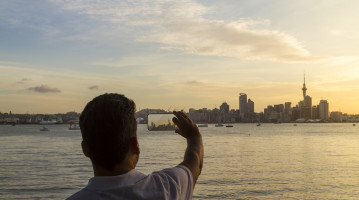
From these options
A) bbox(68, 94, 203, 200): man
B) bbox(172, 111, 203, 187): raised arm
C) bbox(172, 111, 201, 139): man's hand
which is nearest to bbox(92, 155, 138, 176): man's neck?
bbox(68, 94, 203, 200): man

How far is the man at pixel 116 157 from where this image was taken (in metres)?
2.00

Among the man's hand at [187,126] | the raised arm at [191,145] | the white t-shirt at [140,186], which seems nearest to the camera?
the white t-shirt at [140,186]

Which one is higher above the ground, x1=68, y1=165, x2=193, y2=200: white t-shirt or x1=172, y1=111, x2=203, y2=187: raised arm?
x1=172, y1=111, x2=203, y2=187: raised arm

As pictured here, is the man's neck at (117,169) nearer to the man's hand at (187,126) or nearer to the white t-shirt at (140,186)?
the white t-shirt at (140,186)

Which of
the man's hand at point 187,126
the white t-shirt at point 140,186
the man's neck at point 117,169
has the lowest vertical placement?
the white t-shirt at point 140,186

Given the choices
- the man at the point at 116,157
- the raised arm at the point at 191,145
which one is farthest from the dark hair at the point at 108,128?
the raised arm at the point at 191,145

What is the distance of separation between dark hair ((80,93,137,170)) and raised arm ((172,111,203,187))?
397 mm

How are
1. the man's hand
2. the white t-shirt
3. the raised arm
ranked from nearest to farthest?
the white t-shirt, the raised arm, the man's hand

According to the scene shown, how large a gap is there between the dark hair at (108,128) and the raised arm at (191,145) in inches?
15.6

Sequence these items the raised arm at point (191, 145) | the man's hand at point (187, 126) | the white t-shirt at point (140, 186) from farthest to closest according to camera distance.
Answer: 1. the man's hand at point (187, 126)
2. the raised arm at point (191, 145)
3. the white t-shirt at point (140, 186)

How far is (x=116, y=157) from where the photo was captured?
2.06m

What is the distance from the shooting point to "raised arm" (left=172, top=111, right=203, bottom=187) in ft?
7.50

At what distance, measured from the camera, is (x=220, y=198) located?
22422mm

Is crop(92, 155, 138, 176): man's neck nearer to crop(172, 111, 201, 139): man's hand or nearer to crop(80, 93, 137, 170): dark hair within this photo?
crop(80, 93, 137, 170): dark hair
